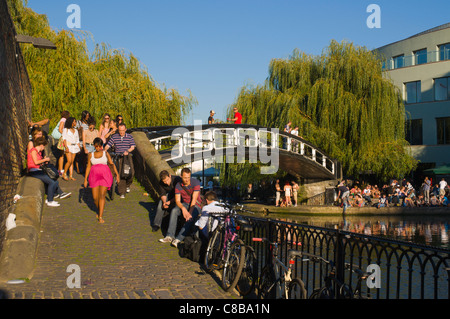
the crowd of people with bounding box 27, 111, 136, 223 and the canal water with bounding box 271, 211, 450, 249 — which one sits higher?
the crowd of people with bounding box 27, 111, 136, 223

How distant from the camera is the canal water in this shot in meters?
19.3

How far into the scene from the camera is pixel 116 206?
11.6 metres

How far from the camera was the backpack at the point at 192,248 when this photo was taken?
26.9 ft

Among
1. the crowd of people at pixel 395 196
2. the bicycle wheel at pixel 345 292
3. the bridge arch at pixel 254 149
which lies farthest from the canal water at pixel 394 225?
the bicycle wheel at pixel 345 292

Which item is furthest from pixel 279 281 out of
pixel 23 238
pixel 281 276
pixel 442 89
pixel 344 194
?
pixel 442 89

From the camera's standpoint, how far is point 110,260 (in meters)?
7.96

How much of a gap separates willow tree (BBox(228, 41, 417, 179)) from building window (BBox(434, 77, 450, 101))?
1270 cm

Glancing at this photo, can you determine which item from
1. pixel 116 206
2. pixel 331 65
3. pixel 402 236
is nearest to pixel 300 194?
pixel 331 65

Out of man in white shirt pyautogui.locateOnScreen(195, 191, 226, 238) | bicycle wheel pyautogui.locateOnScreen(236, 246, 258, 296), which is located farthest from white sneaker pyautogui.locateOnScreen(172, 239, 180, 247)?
bicycle wheel pyautogui.locateOnScreen(236, 246, 258, 296)

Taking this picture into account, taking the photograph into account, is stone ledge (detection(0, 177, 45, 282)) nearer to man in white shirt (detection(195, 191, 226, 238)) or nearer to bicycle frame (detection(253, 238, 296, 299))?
man in white shirt (detection(195, 191, 226, 238))
